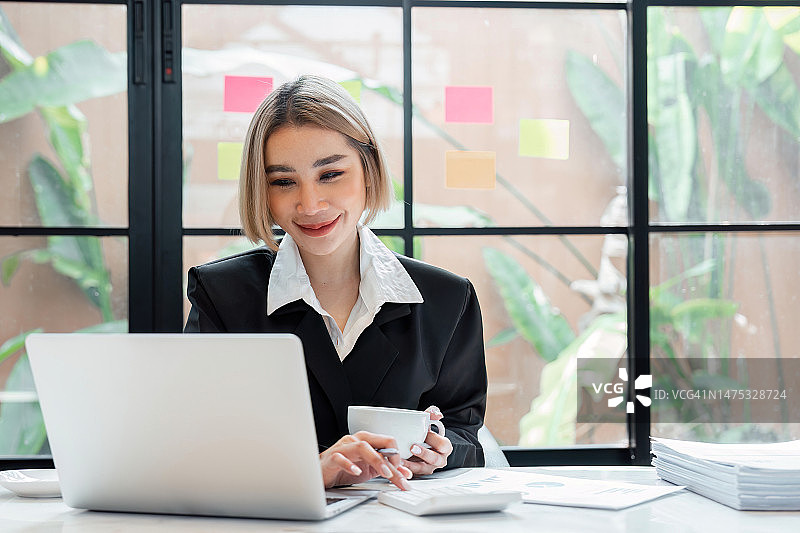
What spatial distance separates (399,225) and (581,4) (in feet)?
3.01

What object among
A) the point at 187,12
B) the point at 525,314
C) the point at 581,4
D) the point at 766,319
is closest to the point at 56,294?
the point at 187,12

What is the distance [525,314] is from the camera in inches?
107

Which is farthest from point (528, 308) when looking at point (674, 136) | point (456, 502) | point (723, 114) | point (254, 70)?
point (456, 502)

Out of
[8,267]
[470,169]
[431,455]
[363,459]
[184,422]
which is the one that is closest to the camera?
[184,422]

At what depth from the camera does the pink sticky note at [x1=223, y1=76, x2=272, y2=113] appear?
8.74 ft

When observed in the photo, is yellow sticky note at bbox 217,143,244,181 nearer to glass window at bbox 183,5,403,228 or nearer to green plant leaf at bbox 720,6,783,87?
glass window at bbox 183,5,403,228

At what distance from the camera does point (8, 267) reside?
8.54 feet

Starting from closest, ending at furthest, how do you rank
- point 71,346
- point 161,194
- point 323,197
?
1. point 71,346
2. point 323,197
3. point 161,194

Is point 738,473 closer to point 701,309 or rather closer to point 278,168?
point 278,168

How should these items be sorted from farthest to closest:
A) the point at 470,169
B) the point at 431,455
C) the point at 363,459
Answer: the point at 470,169 < the point at 431,455 < the point at 363,459

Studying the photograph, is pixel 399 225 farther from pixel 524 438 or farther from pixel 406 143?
pixel 524 438

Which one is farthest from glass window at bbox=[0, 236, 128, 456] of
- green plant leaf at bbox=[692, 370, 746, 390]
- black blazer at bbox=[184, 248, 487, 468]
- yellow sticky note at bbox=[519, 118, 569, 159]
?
green plant leaf at bbox=[692, 370, 746, 390]

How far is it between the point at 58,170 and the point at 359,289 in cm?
129

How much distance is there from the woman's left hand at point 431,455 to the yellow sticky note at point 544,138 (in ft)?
5.06
